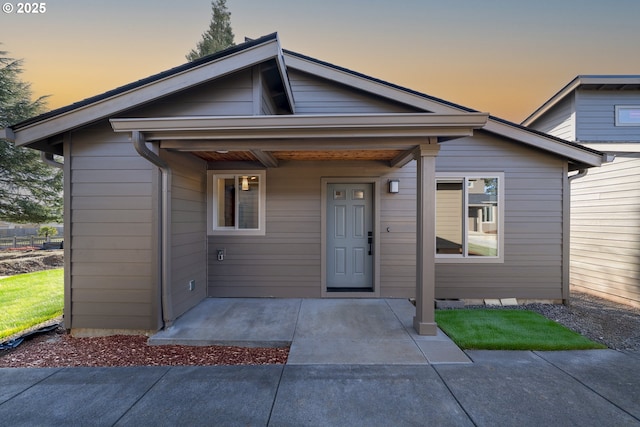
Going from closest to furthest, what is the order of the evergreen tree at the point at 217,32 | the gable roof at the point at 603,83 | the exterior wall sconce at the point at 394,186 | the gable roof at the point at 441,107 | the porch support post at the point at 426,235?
1. the porch support post at the point at 426,235
2. the gable roof at the point at 441,107
3. the exterior wall sconce at the point at 394,186
4. the gable roof at the point at 603,83
5. the evergreen tree at the point at 217,32

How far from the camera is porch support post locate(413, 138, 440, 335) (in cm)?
330

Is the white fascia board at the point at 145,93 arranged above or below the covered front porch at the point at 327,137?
above

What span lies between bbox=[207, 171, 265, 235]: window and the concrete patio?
1283mm

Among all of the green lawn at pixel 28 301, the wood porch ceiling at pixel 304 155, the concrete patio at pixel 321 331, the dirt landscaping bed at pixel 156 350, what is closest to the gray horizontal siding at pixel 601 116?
the dirt landscaping bed at pixel 156 350

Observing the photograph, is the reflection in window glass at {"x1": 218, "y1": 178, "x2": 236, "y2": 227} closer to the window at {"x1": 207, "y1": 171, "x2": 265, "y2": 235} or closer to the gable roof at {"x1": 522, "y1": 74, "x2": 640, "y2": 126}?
the window at {"x1": 207, "y1": 171, "x2": 265, "y2": 235}

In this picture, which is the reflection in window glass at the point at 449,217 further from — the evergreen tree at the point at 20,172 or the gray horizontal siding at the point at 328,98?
the evergreen tree at the point at 20,172

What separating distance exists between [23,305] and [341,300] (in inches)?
218

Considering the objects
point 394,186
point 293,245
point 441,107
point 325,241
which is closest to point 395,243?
point 394,186

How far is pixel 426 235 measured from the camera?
336 centimetres

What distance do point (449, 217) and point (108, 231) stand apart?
17.5 feet

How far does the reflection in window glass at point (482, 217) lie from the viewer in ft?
16.1

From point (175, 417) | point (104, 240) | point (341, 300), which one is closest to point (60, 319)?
point (104, 240)

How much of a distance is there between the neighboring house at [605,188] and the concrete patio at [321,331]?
4399 millimetres

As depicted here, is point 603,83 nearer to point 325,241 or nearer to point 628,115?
point 628,115
